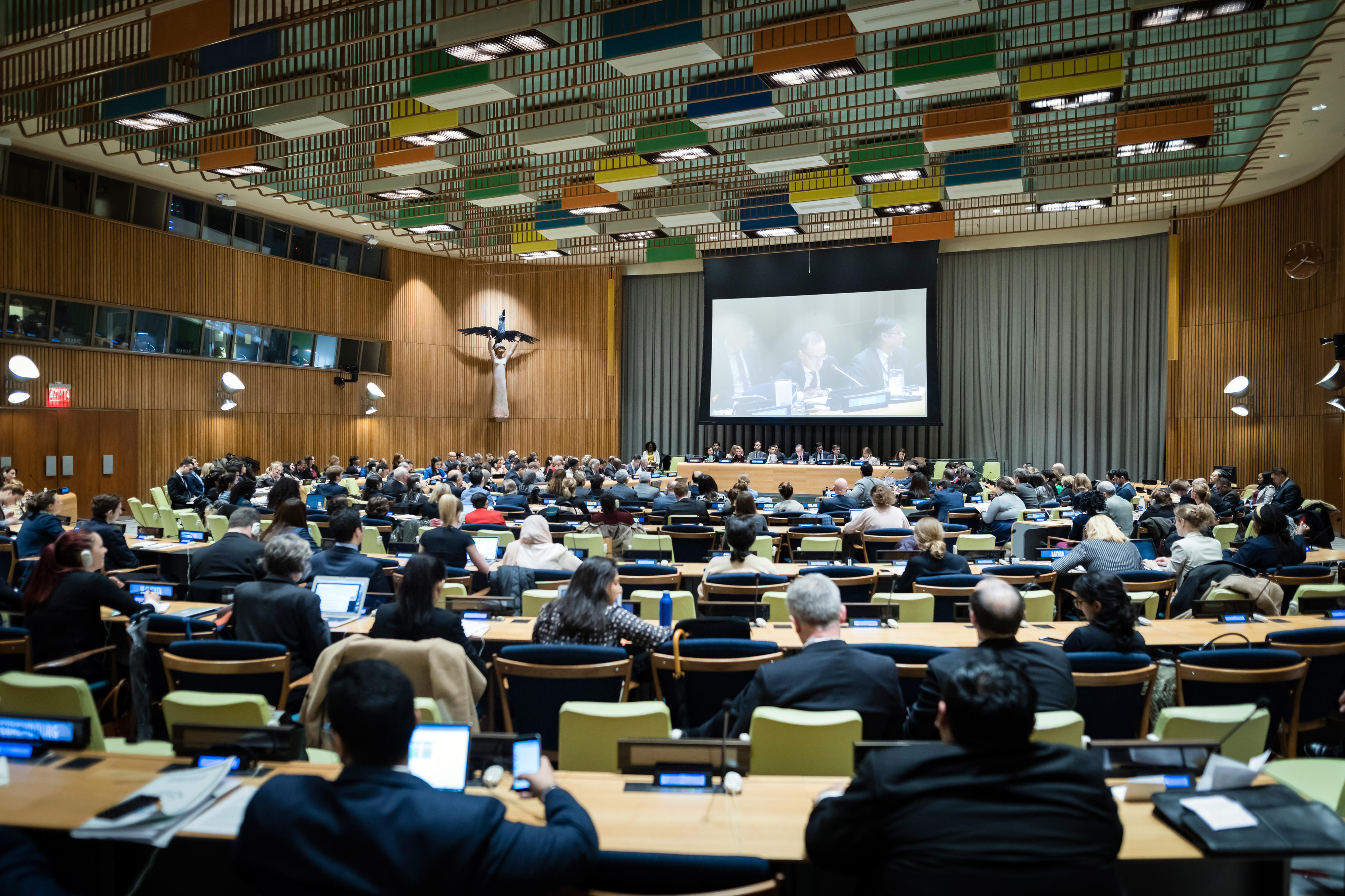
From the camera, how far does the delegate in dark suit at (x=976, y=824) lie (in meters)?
1.72

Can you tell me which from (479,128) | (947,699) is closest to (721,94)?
(479,128)

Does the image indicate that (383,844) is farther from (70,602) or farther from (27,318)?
(27,318)

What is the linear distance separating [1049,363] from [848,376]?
4.79 meters

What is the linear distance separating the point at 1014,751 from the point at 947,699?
0.17m

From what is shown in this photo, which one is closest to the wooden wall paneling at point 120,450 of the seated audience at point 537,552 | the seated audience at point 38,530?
the seated audience at point 38,530

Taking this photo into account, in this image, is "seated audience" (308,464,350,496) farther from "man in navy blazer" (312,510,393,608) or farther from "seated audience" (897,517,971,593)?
"seated audience" (897,517,971,593)

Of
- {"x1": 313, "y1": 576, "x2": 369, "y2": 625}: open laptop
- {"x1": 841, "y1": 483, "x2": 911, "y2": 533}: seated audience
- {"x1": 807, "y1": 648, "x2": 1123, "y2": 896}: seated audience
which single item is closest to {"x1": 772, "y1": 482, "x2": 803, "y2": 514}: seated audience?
{"x1": 841, "y1": 483, "x2": 911, "y2": 533}: seated audience

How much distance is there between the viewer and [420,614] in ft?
12.5

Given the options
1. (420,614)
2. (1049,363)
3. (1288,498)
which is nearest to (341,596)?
(420,614)

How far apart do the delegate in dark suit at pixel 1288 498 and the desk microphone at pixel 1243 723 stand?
1053cm

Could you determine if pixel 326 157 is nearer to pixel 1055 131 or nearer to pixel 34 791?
pixel 1055 131

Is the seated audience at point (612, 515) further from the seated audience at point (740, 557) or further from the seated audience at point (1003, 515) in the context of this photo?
the seated audience at point (1003, 515)

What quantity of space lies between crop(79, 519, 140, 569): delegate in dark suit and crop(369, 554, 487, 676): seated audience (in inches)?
165

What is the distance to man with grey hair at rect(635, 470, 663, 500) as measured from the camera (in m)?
12.5
